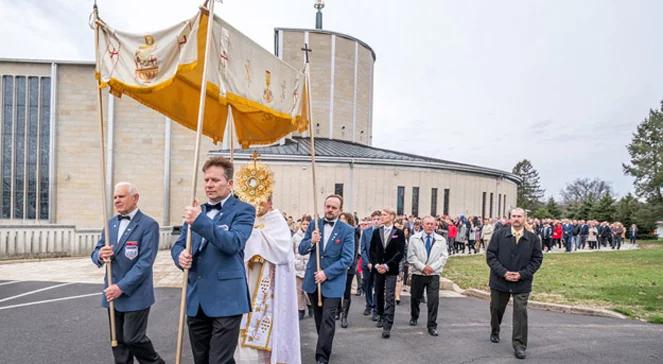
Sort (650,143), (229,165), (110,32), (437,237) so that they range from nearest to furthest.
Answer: (229,165)
(110,32)
(437,237)
(650,143)

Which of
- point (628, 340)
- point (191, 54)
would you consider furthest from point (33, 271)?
point (628, 340)

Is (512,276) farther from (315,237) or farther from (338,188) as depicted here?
(338,188)

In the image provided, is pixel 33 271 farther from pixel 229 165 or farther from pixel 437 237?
pixel 229 165

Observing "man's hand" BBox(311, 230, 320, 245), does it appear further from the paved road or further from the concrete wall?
the concrete wall

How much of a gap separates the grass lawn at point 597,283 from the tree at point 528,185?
2658 inches

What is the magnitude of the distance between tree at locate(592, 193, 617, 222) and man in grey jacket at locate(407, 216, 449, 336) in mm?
50928

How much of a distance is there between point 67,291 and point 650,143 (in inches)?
2376

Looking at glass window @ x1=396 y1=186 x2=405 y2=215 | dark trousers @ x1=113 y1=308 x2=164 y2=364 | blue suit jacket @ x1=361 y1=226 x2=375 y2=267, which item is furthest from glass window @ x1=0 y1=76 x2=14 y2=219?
dark trousers @ x1=113 y1=308 x2=164 y2=364

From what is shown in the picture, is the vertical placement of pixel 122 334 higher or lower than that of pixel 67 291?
higher

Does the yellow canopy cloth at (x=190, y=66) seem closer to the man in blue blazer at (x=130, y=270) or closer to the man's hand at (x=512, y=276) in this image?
the man in blue blazer at (x=130, y=270)

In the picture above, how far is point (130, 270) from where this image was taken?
14.8 ft

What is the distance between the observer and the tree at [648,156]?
1949 inches

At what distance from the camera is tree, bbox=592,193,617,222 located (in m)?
50.1

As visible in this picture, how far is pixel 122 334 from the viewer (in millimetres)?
4535
